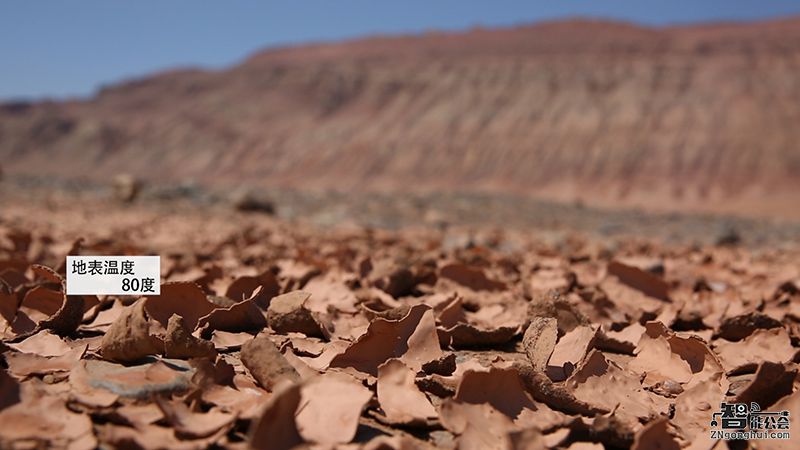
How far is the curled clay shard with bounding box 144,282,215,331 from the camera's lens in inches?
Answer: 76.0

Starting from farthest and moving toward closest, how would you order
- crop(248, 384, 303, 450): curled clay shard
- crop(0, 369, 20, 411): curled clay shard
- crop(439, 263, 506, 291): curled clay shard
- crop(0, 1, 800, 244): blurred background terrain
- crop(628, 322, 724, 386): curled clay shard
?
1. crop(0, 1, 800, 244): blurred background terrain
2. crop(439, 263, 506, 291): curled clay shard
3. crop(628, 322, 724, 386): curled clay shard
4. crop(0, 369, 20, 411): curled clay shard
5. crop(248, 384, 303, 450): curled clay shard

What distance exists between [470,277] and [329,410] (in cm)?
153

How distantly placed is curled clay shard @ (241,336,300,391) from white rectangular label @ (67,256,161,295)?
570mm

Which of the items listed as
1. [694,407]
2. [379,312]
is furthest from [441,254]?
[694,407]

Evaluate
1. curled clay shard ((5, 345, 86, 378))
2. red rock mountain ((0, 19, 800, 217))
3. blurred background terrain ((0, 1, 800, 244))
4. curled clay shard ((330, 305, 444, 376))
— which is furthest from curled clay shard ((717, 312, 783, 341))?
red rock mountain ((0, 19, 800, 217))

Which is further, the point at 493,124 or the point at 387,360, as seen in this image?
the point at 493,124

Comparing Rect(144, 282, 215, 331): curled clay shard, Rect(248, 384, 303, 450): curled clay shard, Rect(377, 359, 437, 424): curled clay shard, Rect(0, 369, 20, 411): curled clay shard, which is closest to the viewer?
Rect(248, 384, 303, 450): curled clay shard

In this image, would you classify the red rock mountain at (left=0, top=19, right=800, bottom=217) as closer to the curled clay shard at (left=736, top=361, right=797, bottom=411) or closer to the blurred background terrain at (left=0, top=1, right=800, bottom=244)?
the blurred background terrain at (left=0, top=1, right=800, bottom=244)

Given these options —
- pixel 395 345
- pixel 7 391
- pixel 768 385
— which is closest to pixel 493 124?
pixel 395 345

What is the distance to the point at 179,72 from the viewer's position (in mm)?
62844

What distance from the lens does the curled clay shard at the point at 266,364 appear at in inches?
59.5

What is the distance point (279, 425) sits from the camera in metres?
1.24

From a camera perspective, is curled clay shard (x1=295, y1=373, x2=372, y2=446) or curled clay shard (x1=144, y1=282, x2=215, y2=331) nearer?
curled clay shard (x1=295, y1=373, x2=372, y2=446)

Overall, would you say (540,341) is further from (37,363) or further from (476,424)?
(37,363)
